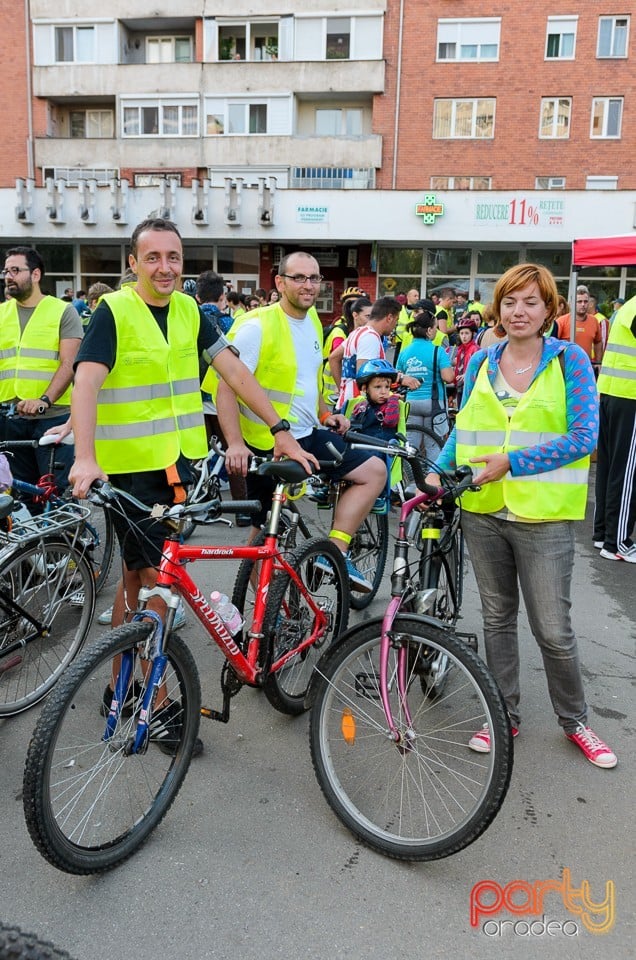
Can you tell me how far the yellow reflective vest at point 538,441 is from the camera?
3025mm

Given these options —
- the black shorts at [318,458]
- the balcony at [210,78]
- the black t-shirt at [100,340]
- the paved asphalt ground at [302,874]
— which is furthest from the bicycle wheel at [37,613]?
the balcony at [210,78]

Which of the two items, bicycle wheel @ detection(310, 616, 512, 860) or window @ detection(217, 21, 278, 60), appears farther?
window @ detection(217, 21, 278, 60)

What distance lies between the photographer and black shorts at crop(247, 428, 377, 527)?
406 cm

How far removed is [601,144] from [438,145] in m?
5.64

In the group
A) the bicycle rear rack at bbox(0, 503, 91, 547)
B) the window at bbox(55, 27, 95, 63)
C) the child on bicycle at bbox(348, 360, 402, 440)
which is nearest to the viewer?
the bicycle rear rack at bbox(0, 503, 91, 547)

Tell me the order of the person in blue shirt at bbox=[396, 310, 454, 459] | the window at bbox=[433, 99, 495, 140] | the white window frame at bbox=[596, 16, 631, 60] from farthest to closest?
the window at bbox=[433, 99, 495, 140] → the white window frame at bbox=[596, 16, 631, 60] → the person in blue shirt at bbox=[396, 310, 454, 459]

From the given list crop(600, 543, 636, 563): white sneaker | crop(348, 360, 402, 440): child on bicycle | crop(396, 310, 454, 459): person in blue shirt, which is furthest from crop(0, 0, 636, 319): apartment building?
crop(348, 360, 402, 440): child on bicycle

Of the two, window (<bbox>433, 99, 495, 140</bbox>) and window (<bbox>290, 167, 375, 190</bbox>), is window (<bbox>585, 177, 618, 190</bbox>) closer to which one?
window (<bbox>433, 99, 495, 140</bbox>)

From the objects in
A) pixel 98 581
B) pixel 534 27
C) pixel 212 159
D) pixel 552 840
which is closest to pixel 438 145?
pixel 534 27

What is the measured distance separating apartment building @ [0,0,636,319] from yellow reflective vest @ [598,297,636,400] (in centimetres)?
1886

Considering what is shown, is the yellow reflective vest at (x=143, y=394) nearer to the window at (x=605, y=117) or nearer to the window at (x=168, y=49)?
the window at (x=605, y=117)

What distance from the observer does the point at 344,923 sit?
92.4 inches

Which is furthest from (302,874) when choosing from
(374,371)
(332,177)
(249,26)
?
(249,26)

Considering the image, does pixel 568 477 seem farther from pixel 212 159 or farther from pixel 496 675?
pixel 212 159
